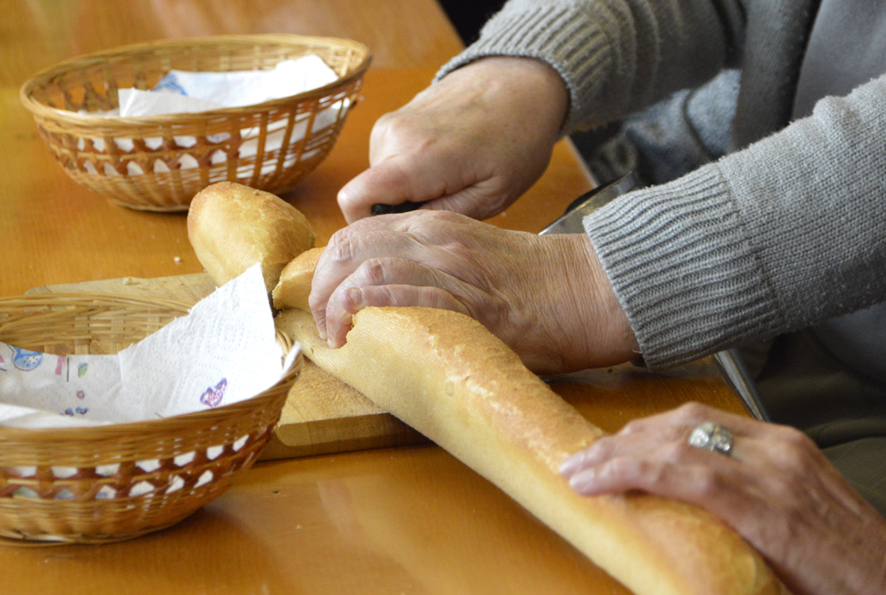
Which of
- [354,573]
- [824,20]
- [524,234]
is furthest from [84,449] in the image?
[824,20]

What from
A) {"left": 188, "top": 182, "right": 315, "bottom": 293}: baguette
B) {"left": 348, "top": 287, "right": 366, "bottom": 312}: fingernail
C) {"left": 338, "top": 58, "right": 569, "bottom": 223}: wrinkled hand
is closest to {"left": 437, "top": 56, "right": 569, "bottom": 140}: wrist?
{"left": 338, "top": 58, "right": 569, "bottom": 223}: wrinkled hand

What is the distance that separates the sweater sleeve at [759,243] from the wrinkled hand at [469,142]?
11.3 inches

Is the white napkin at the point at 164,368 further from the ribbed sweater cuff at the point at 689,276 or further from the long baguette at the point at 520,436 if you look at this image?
the ribbed sweater cuff at the point at 689,276

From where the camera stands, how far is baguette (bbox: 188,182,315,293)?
840 mm

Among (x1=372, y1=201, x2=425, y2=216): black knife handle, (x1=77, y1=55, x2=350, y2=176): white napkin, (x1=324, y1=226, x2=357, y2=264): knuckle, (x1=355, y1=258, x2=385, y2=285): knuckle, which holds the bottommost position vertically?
(x1=372, y1=201, x2=425, y2=216): black knife handle

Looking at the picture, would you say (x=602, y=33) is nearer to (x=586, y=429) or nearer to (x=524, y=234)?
(x=524, y=234)

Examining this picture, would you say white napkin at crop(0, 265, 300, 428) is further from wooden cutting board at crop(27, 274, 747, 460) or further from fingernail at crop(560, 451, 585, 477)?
fingernail at crop(560, 451, 585, 477)

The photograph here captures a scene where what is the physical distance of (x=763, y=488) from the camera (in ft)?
1.62

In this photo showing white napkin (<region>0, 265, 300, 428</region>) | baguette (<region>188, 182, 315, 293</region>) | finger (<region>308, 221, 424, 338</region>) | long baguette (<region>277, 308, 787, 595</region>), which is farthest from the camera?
baguette (<region>188, 182, 315, 293</region>)

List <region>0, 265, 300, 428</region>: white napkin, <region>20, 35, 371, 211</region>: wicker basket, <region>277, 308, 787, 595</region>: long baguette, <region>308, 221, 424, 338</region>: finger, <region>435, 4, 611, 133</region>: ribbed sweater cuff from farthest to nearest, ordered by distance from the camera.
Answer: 1. <region>435, 4, 611, 133</region>: ribbed sweater cuff
2. <region>20, 35, 371, 211</region>: wicker basket
3. <region>308, 221, 424, 338</region>: finger
4. <region>0, 265, 300, 428</region>: white napkin
5. <region>277, 308, 787, 595</region>: long baguette

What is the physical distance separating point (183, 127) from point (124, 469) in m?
0.53

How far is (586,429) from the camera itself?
563 mm

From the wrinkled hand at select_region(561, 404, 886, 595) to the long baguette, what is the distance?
15 millimetres

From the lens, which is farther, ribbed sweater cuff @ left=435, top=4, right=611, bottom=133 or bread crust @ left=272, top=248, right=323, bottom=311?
ribbed sweater cuff @ left=435, top=4, right=611, bottom=133
